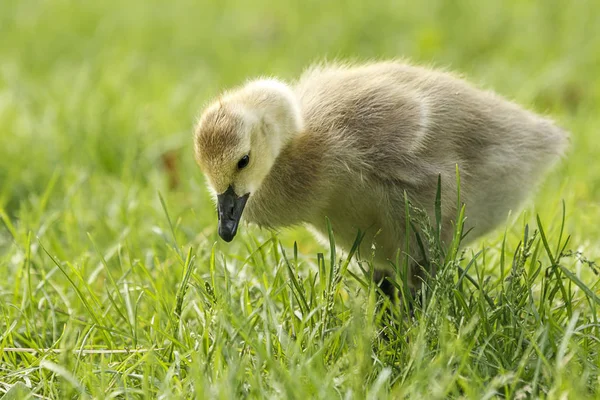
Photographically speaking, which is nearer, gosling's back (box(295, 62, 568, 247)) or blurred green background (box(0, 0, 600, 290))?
gosling's back (box(295, 62, 568, 247))

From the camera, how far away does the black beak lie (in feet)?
8.84

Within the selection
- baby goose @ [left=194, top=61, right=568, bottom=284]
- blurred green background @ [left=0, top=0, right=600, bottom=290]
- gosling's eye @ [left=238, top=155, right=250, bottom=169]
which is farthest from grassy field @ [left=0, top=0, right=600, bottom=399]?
gosling's eye @ [left=238, top=155, right=250, bottom=169]

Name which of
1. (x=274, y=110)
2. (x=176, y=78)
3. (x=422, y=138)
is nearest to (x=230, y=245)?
(x=274, y=110)

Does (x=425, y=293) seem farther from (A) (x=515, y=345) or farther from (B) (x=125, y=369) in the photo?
(B) (x=125, y=369)

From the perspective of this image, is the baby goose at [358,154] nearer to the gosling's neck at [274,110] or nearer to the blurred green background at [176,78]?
the gosling's neck at [274,110]

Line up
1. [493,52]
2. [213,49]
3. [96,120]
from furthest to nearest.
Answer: [213,49] → [493,52] → [96,120]

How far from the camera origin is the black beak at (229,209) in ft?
8.84

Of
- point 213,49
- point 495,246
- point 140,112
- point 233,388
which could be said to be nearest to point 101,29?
point 213,49

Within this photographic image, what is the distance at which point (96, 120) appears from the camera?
4984 millimetres

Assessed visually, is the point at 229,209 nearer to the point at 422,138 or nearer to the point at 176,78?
the point at 422,138

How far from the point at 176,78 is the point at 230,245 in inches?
108

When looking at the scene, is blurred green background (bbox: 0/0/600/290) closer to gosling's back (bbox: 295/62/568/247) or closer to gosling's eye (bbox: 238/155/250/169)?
gosling's back (bbox: 295/62/568/247)

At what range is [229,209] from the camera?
2723mm

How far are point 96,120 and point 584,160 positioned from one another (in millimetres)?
2692
